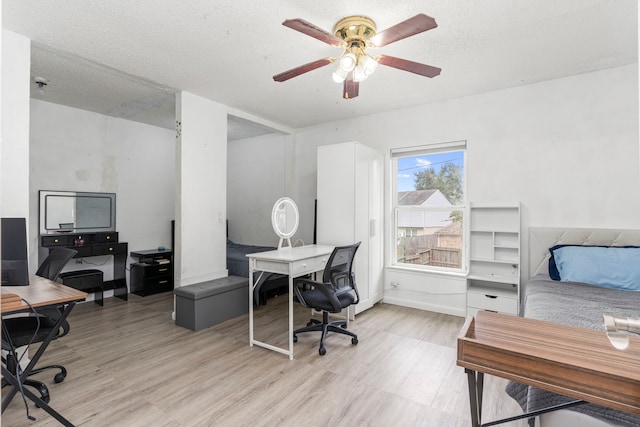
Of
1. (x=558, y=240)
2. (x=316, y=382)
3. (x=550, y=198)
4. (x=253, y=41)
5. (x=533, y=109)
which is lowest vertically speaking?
(x=316, y=382)

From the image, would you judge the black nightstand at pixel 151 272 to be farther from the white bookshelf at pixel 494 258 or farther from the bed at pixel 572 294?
the bed at pixel 572 294

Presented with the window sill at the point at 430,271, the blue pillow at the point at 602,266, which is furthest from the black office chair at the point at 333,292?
the blue pillow at the point at 602,266

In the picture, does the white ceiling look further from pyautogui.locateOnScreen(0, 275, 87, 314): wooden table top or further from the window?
pyautogui.locateOnScreen(0, 275, 87, 314): wooden table top

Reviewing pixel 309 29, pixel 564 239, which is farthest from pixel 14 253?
pixel 564 239

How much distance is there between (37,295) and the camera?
6.51 ft

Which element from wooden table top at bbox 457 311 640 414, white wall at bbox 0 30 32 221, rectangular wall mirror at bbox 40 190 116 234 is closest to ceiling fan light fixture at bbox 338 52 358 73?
wooden table top at bbox 457 311 640 414

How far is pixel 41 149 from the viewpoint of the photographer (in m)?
4.18

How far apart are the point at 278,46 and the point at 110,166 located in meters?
3.49

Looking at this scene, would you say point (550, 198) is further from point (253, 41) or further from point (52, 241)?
point (52, 241)

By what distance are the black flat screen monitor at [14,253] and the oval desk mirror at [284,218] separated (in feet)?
6.72

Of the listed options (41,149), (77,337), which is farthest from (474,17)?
(41,149)

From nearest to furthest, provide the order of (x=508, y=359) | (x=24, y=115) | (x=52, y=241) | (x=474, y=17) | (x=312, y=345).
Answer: (x=508, y=359) → (x=474, y=17) → (x=24, y=115) → (x=312, y=345) → (x=52, y=241)

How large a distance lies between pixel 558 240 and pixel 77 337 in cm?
503

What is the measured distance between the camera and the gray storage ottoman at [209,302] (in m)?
3.49
